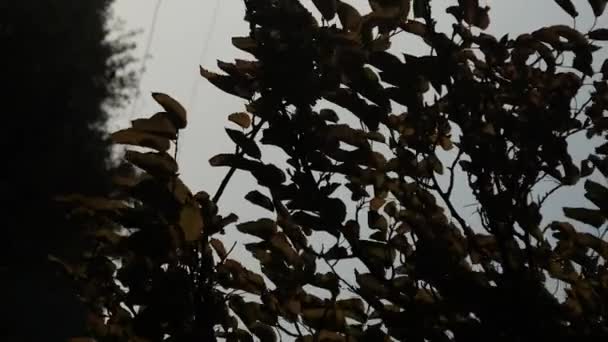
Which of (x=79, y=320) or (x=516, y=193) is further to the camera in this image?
(x=79, y=320)

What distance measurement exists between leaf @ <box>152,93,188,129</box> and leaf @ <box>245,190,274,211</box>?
0.16m

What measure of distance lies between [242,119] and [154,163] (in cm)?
22

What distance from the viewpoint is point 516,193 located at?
3.93ft

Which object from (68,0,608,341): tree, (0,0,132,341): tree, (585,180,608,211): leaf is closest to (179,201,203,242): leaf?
(68,0,608,341): tree

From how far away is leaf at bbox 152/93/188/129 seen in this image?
1.10m

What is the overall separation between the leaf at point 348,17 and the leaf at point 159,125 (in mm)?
327

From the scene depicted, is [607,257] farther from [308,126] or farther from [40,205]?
[40,205]

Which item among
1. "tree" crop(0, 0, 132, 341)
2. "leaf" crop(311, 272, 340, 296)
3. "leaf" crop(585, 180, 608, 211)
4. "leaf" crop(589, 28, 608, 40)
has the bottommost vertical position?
"leaf" crop(311, 272, 340, 296)

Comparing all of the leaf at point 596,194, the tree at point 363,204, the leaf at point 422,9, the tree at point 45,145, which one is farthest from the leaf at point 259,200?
the tree at point 45,145

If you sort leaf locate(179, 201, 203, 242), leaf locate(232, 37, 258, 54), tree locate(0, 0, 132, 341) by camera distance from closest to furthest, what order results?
1. leaf locate(179, 201, 203, 242)
2. leaf locate(232, 37, 258, 54)
3. tree locate(0, 0, 132, 341)

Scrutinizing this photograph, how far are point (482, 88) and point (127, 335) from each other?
2.33ft

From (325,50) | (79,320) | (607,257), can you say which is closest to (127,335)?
(325,50)

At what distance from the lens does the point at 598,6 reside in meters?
1.35

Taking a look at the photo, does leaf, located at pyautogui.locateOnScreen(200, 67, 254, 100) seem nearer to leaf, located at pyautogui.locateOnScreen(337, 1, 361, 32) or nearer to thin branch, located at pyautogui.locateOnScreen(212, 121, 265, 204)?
thin branch, located at pyautogui.locateOnScreen(212, 121, 265, 204)
